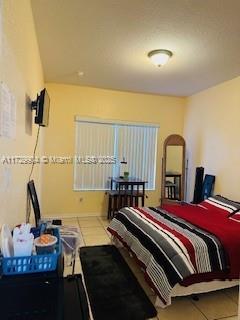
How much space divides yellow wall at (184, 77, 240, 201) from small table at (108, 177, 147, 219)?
1.24m

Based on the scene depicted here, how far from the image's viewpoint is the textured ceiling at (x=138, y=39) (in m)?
2.20

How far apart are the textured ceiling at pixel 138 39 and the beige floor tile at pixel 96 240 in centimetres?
272

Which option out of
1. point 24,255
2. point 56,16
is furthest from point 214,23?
point 24,255

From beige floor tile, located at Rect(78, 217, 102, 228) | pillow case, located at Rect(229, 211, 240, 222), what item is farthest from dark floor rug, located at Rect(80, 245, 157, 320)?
pillow case, located at Rect(229, 211, 240, 222)

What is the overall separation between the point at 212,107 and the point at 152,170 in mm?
1833

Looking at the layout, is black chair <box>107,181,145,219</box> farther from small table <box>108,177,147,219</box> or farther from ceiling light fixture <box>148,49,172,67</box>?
ceiling light fixture <box>148,49,172,67</box>

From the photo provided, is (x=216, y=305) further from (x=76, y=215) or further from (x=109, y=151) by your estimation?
(x=109, y=151)

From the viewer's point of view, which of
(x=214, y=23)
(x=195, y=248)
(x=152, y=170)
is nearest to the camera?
(x=195, y=248)

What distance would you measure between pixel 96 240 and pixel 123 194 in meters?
1.25

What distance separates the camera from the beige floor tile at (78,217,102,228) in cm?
439

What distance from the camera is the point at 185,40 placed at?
8.95 ft

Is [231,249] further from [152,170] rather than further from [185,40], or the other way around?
[152,170]

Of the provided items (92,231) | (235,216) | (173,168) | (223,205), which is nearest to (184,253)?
(235,216)

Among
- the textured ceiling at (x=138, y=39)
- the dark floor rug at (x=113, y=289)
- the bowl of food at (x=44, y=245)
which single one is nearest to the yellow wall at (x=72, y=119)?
the textured ceiling at (x=138, y=39)
